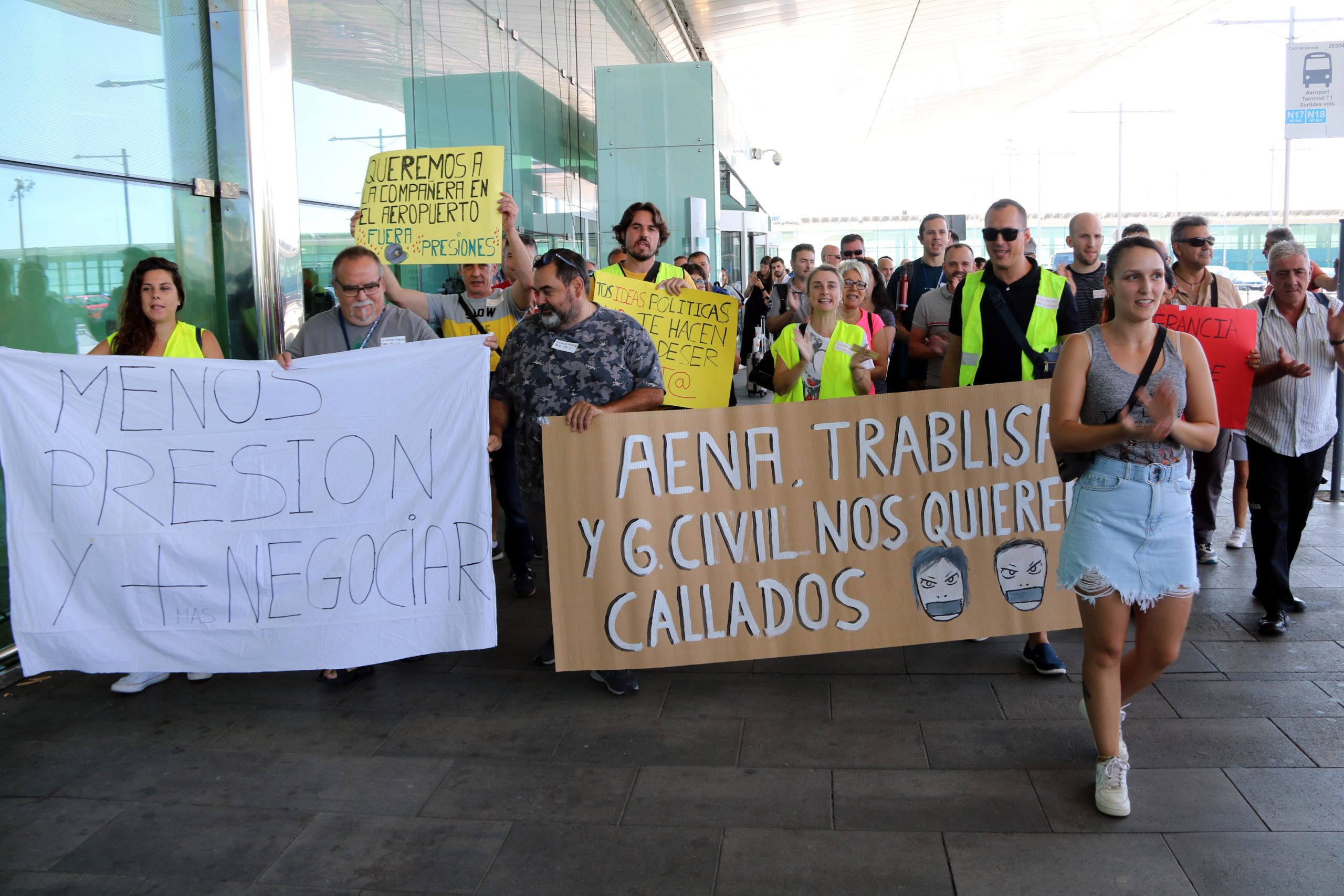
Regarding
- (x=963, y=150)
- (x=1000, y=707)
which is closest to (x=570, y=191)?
(x=1000, y=707)

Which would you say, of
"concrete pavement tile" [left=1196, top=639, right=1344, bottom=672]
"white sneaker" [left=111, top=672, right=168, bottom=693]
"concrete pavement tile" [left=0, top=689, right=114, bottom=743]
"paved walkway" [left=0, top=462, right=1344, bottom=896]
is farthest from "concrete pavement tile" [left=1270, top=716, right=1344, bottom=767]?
"concrete pavement tile" [left=0, top=689, right=114, bottom=743]

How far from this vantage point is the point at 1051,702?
162 inches

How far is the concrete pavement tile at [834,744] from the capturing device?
3.64 m

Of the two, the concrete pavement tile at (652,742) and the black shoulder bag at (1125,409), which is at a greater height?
the black shoulder bag at (1125,409)

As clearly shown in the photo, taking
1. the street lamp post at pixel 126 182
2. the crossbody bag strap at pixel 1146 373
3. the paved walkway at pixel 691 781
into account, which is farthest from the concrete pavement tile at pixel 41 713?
the crossbody bag strap at pixel 1146 373

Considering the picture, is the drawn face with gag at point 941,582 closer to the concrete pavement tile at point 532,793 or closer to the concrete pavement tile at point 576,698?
the concrete pavement tile at point 576,698

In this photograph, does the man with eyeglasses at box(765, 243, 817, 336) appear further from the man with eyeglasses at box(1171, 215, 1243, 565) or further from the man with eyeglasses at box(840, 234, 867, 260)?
the man with eyeglasses at box(1171, 215, 1243, 565)

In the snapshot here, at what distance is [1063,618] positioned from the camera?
14.3 feet

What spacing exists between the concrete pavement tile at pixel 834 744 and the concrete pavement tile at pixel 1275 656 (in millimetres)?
1560

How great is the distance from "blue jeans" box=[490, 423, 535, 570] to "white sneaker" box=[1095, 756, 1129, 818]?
3398 mm

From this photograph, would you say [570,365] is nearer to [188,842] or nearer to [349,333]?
[349,333]

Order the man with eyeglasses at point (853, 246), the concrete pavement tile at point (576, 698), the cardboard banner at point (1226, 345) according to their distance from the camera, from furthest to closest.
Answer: the man with eyeglasses at point (853, 246) → the cardboard banner at point (1226, 345) → the concrete pavement tile at point (576, 698)

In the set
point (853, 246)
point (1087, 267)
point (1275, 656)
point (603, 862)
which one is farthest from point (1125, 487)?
point (853, 246)

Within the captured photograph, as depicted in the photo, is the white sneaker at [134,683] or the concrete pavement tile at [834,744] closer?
the concrete pavement tile at [834,744]
